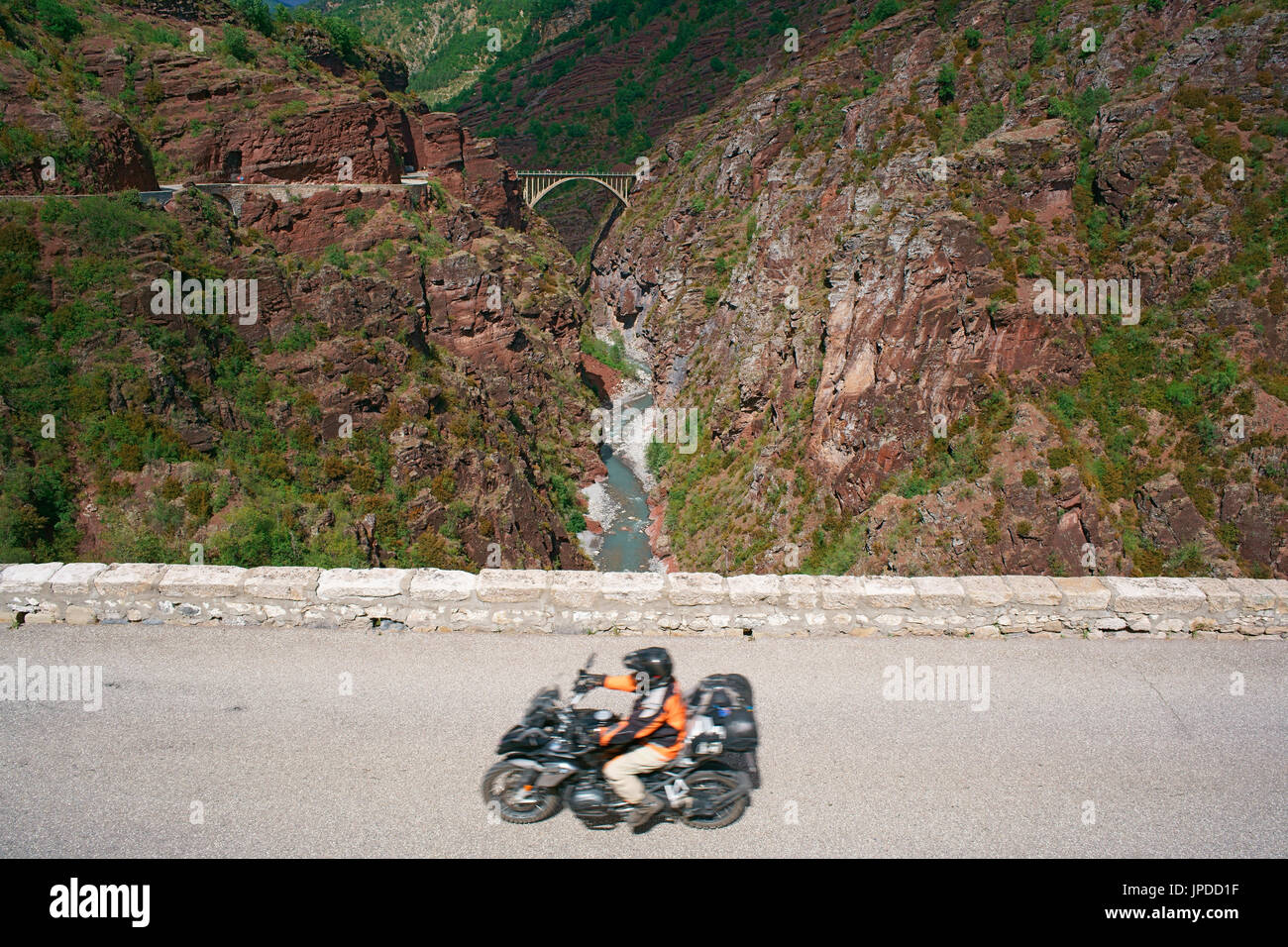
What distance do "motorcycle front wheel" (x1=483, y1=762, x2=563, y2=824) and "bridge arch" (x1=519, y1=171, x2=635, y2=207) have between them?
2881 inches

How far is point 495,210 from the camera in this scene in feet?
202

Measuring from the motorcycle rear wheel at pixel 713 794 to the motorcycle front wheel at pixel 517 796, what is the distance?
39.2 inches

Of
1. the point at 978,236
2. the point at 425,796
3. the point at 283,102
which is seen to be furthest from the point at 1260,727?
the point at 283,102

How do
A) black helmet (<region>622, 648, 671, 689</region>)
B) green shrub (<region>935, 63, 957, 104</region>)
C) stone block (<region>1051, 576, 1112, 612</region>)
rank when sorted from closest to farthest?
black helmet (<region>622, 648, 671, 689</region>) → stone block (<region>1051, 576, 1112, 612</region>) → green shrub (<region>935, 63, 957, 104</region>)

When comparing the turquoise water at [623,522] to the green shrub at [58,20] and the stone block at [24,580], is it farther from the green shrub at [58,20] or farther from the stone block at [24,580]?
the green shrub at [58,20]

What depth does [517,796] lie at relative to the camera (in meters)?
5.95

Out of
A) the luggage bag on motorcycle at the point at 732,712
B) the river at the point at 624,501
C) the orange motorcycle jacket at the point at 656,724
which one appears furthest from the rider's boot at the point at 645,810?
the river at the point at 624,501

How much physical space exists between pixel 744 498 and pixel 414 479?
583 inches

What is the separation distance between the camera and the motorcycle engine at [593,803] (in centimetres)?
584

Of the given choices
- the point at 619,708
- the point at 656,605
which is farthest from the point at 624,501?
the point at 619,708

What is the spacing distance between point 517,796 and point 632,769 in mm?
894

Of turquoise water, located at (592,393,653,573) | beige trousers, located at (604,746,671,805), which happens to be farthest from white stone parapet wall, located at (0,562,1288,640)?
turquoise water, located at (592,393,653,573)

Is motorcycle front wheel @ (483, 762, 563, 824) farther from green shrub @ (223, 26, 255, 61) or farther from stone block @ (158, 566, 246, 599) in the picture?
green shrub @ (223, 26, 255, 61)

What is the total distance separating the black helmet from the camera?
22.3 feet
